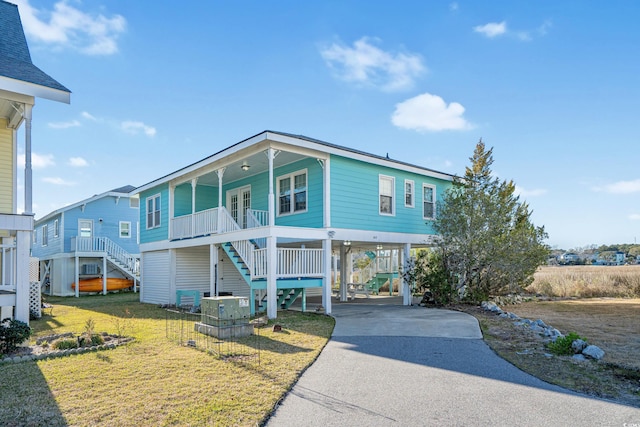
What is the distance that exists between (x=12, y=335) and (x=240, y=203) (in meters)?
11.5

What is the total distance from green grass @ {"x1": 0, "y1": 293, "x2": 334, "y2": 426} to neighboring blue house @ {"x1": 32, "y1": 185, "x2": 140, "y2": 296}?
20.3m

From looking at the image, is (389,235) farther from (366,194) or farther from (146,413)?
(146,413)

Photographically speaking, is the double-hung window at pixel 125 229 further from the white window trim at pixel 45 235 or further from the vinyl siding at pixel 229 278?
the vinyl siding at pixel 229 278

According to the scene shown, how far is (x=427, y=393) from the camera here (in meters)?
5.52

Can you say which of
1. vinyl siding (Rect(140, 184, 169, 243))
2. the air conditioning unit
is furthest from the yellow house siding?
the air conditioning unit

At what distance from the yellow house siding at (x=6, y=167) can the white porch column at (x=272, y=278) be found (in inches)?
264

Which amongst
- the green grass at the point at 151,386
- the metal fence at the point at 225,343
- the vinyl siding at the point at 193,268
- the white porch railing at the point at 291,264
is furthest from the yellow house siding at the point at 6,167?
the vinyl siding at the point at 193,268

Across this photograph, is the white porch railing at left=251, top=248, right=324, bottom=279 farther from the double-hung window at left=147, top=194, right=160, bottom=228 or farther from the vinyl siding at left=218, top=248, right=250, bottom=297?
the double-hung window at left=147, top=194, right=160, bottom=228

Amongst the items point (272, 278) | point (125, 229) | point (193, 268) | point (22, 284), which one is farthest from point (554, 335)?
point (125, 229)

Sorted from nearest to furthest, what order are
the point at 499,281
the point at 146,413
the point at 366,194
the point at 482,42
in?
1. the point at 146,413
2. the point at 482,42
3. the point at 366,194
4. the point at 499,281

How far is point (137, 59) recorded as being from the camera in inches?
577

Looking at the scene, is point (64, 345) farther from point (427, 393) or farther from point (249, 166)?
point (249, 166)

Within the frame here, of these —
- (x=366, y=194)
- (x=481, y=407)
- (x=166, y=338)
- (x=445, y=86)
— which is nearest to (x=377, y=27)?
(x=445, y=86)

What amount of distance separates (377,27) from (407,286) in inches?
355
